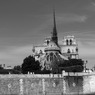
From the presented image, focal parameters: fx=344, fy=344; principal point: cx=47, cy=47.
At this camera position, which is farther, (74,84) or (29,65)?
(29,65)

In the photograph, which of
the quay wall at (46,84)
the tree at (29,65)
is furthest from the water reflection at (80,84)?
the tree at (29,65)

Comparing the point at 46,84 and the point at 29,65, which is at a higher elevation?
the point at 29,65

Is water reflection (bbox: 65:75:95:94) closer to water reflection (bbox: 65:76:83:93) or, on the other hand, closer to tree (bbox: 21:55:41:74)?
water reflection (bbox: 65:76:83:93)

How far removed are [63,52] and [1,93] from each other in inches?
3906

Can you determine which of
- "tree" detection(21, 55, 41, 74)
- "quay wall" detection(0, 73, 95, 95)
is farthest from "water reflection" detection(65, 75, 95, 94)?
"tree" detection(21, 55, 41, 74)

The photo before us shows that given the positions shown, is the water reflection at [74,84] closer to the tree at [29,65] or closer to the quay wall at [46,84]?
the quay wall at [46,84]

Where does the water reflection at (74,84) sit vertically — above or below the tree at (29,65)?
below

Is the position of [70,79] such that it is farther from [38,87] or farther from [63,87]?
[38,87]

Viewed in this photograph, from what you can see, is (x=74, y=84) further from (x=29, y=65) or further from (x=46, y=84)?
(x=29, y=65)

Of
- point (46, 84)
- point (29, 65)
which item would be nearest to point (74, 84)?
point (46, 84)

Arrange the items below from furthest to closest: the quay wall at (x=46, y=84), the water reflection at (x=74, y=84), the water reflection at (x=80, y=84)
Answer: the water reflection at (x=80, y=84)
the water reflection at (x=74, y=84)
the quay wall at (x=46, y=84)

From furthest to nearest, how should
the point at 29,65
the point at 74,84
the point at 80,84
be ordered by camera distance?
the point at 29,65 < the point at 80,84 < the point at 74,84

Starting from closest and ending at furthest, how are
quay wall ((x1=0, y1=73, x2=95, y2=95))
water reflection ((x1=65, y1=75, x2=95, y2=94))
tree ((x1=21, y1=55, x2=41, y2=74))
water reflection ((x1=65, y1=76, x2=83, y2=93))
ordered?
quay wall ((x1=0, y1=73, x2=95, y2=95)), water reflection ((x1=65, y1=76, x2=83, y2=93)), water reflection ((x1=65, y1=75, x2=95, y2=94)), tree ((x1=21, y1=55, x2=41, y2=74))

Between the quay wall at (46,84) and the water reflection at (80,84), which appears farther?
the water reflection at (80,84)
